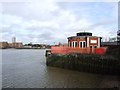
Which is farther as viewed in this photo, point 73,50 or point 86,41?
point 86,41

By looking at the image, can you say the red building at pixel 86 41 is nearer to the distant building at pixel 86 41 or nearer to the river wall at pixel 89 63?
the distant building at pixel 86 41

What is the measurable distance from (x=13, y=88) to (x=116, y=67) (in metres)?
12.3

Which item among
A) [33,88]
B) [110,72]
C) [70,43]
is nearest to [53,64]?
[70,43]

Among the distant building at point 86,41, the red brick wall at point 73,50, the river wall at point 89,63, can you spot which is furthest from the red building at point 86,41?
the river wall at point 89,63

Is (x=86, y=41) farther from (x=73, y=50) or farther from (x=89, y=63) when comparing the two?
(x=89, y=63)

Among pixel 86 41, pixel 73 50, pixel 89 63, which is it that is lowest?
pixel 89 63

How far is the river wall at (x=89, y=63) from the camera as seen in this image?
23981mm

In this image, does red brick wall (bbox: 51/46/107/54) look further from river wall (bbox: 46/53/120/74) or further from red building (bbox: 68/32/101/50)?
red building (bbox: 68/32/101/50)

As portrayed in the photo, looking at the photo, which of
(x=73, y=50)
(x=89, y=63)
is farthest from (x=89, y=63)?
(x=73, y=50)

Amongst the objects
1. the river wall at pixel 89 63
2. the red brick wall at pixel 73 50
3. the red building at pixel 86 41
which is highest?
the red building at pixel 86 41

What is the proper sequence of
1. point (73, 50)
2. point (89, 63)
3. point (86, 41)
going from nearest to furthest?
point (89, 63) < point (73, 50) < point (86, 41)

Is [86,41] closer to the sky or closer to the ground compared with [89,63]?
closer to the sky

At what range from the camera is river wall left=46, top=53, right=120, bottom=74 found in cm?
2398

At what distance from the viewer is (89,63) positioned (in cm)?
2608
